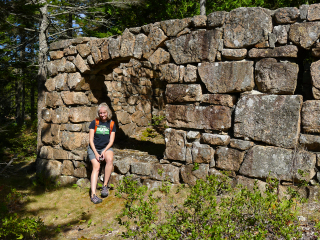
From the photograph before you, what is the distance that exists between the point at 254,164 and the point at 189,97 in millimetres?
1280

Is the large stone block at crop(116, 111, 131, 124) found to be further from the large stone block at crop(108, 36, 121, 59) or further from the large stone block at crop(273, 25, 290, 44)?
the large stone block at crop(273, 25, 290, 44)

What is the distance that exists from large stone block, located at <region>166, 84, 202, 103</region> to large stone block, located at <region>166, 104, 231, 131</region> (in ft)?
0.35

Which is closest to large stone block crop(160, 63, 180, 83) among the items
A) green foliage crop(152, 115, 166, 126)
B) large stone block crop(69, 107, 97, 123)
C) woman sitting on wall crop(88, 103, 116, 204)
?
woman sitting on wall crop(88, 103, 116, 204)

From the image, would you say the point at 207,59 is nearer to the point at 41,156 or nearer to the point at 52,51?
the point at 52,51

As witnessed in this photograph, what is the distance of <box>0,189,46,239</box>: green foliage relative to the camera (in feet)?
9.31

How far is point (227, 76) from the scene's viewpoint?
3.45 meters

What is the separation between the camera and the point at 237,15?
3.36 meters

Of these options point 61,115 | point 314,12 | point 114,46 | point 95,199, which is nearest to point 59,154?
point 61,115

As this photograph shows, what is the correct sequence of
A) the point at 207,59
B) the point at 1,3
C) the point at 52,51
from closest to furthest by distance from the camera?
the point at 207,59 → the point at 1,3 → the point at 52,51

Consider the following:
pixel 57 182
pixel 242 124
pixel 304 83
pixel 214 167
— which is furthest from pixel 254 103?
pixel 57 182

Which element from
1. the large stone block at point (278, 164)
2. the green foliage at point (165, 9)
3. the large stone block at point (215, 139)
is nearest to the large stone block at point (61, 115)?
the large stone block at point (215, 139)

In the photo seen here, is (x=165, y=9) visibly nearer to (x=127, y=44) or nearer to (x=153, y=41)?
(x=127, y=44)

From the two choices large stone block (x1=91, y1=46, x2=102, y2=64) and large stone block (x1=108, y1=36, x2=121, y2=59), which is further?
large stone block (x1=91, y1=46, x2=102, y2=64)

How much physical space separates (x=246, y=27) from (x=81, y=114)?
3465 millimetres
